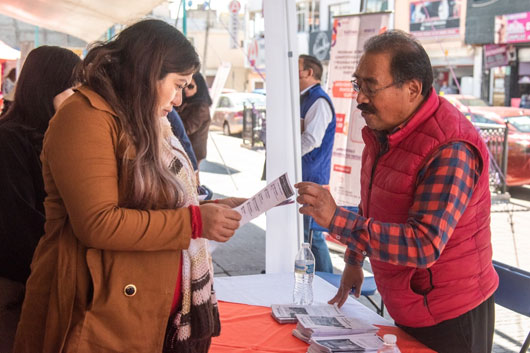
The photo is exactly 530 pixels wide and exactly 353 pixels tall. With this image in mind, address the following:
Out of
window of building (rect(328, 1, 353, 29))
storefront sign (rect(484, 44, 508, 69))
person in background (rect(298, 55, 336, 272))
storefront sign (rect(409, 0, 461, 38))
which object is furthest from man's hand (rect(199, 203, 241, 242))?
window of building (rect(328, 1, 353, 29))

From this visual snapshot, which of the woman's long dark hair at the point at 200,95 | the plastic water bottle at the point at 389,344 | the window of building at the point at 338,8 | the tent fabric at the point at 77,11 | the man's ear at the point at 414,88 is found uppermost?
the window of building at the point at 338,8

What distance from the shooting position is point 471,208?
185cm

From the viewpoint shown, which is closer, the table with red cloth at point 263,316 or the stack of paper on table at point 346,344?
the stack of paper on table at point 346,344

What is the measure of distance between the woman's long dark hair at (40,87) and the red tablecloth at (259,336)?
3.29ft

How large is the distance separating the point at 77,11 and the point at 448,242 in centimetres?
592

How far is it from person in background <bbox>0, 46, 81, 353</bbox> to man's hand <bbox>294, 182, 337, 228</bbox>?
920mm

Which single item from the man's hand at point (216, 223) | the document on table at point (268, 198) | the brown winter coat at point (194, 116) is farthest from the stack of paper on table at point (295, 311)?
the brown winter coat at point (194, 116)

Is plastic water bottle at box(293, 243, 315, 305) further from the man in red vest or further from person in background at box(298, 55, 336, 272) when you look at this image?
person in background at box(298, 55, 336, 272)

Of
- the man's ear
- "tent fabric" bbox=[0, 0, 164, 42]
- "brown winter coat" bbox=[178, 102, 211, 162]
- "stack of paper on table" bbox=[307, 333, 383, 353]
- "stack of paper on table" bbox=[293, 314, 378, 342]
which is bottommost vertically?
"stack of paper on table" bbox=[293, 314, 378, 342]

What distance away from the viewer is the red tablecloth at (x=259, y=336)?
2.09 metres

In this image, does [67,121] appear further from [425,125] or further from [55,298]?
[425,125]

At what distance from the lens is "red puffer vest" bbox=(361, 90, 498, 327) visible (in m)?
1.84

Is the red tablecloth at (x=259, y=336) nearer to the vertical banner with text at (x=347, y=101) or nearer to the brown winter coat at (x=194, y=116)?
the vertical banner with text at (x=347, y=101)

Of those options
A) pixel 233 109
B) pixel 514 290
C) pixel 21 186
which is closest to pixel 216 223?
pixel 21 186
